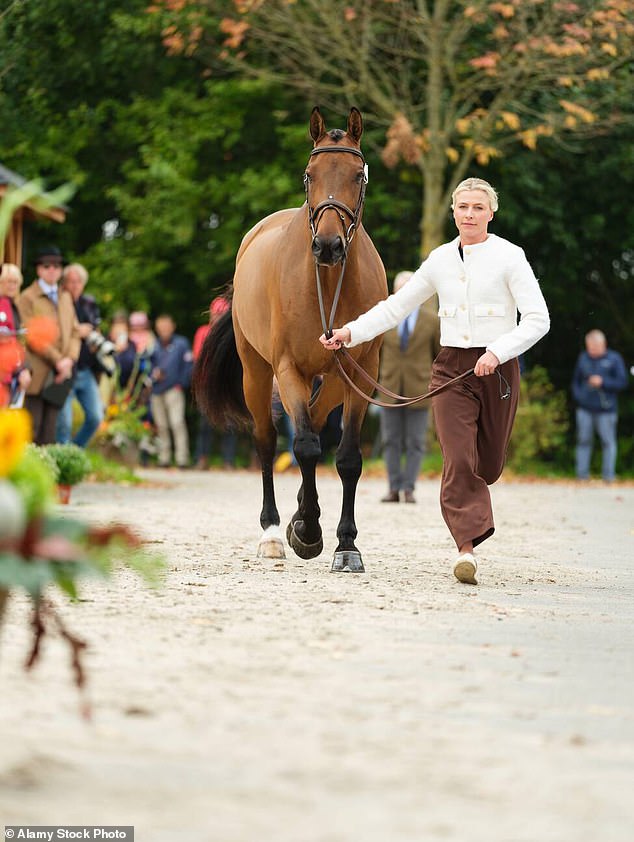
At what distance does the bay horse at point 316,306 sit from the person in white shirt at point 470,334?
46 cm

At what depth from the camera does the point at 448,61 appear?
23625 mm

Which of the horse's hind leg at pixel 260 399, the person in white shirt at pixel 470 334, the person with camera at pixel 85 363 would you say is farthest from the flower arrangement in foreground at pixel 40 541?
the person with camera at pixel 85 363

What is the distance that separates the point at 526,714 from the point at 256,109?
2306cm

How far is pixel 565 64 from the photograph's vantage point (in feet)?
76.1

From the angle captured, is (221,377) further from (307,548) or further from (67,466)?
(67,466)

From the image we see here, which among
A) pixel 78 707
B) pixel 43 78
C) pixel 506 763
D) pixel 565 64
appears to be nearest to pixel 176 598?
pixel 78 707

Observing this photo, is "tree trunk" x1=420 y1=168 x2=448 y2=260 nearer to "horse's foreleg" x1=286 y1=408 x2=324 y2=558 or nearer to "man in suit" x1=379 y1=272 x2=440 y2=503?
"man in suit" x1=379 y1=272 x2=440 y2=503

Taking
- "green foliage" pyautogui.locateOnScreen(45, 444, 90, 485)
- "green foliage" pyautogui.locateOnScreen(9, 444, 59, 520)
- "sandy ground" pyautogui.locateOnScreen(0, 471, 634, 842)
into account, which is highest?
"green foliage" pyautogui.locateOnScreen(9, 444, 59, 520)

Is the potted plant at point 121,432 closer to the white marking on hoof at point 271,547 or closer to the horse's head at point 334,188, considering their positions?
the white marking on hoof at point 271,547

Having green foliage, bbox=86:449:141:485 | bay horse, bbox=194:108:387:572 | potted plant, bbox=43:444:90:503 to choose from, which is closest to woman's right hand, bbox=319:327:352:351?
bay horse, bbox=194:108:387:572

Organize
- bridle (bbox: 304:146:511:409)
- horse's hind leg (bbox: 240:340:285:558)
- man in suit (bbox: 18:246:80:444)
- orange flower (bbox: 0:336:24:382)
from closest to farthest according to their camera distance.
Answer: orange flower (bbox: 0:336:24:382) < bridle (bbox: 304:146:511:409) < horse's hind leg (bbox: 240:340:285:558) < man in suit (bbox: 18:246:80:444)

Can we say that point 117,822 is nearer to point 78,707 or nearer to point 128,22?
point 78,707

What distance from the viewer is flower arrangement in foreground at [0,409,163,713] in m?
4.14

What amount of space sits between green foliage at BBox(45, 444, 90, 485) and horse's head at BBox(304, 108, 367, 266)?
20.4 ft
